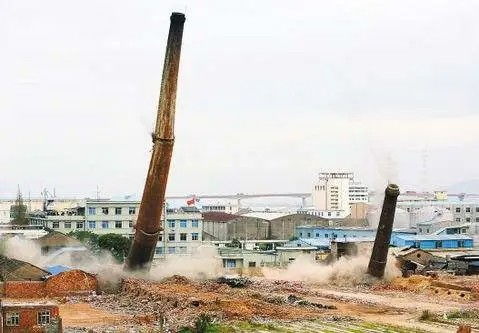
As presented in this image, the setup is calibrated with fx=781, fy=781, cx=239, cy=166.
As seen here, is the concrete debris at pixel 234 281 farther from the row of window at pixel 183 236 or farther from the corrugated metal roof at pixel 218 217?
the corrugated metal roof at pixel 218 217

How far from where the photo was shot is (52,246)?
48375mm

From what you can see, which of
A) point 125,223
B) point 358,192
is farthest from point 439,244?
point 358,192

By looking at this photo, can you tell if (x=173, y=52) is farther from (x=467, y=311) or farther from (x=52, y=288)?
(x=467, y=311)

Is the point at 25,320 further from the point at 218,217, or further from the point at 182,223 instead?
the point at 218,217

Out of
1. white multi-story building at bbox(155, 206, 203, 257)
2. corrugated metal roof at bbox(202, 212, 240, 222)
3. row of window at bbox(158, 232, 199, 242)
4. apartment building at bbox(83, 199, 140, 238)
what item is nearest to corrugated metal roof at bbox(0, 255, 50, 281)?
white multi-story building at bbox(155, 206, 203, 257)

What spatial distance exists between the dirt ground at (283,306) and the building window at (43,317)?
1.49 meters

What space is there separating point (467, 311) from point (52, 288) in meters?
17.4

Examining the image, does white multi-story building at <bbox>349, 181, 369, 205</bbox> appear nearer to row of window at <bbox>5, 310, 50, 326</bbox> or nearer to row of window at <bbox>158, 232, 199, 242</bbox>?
row of window at <bbox>158, 232, 199, 242</bbox>

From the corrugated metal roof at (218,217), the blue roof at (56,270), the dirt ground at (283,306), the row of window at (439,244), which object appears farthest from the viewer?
the corrugated metal roof at (218,217)

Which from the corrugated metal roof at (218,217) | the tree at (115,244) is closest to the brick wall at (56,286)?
the tree at (115,244)

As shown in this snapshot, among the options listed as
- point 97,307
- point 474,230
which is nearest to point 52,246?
point 97,307

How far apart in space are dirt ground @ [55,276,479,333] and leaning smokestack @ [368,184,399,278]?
1.06 meters

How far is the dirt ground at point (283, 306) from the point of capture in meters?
25.6

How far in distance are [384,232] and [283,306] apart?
32.8 ft
